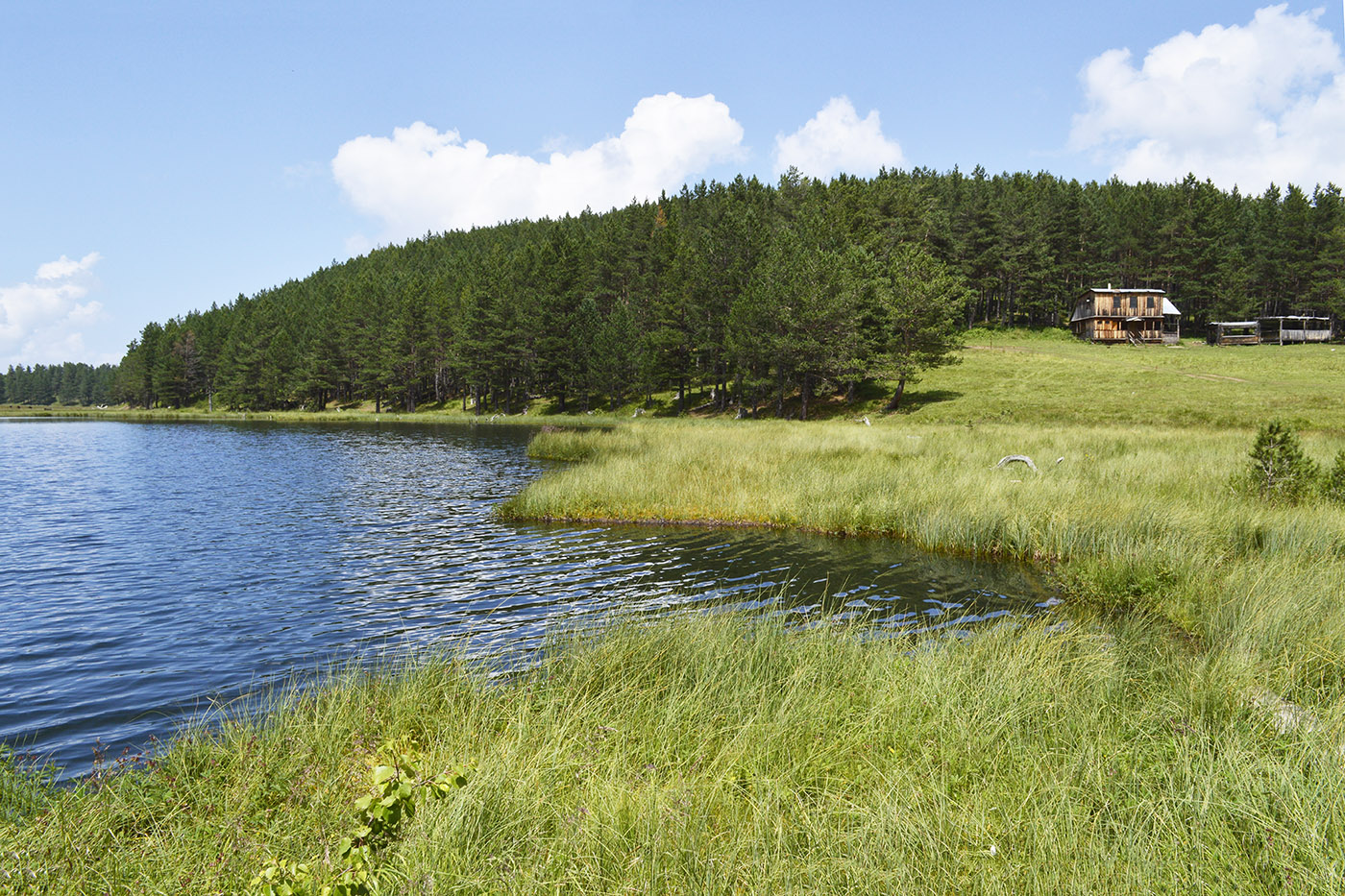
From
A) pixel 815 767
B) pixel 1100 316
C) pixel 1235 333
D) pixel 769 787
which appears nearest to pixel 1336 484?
pixel 815 767

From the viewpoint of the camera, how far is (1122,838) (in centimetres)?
368

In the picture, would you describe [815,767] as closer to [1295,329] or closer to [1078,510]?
[1078,510]

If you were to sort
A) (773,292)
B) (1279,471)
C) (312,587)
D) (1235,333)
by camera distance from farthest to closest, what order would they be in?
1. (1235,333)
2. (773,292)
3. (1279,471)
4. (312,587)

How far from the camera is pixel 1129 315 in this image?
7638 centimetres

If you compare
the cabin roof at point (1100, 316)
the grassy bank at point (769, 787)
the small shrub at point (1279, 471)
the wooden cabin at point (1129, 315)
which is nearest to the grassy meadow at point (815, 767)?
the grassy bank at point (769, 787)

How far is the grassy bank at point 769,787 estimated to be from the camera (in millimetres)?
3504

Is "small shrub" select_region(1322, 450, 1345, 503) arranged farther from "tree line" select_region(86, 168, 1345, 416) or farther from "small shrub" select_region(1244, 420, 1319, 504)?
"tree line" select_region(86, 168, 1345, 416)

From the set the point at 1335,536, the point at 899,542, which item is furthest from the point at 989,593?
the point at 1335,536

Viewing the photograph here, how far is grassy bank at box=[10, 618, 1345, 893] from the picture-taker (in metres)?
3.50

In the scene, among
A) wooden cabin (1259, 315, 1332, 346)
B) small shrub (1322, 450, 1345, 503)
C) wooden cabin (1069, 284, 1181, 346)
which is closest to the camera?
small shrub (1322, 450, 1345, 503)

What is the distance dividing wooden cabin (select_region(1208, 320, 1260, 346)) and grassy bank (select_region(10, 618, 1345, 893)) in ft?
288

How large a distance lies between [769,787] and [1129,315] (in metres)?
89.8

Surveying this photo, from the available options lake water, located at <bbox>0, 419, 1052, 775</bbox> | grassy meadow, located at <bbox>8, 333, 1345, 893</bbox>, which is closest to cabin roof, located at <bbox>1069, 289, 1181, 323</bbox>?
lake water, located at <bbox>0, 419, 1052, 775</bbox>

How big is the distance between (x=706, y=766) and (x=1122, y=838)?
100 inches
